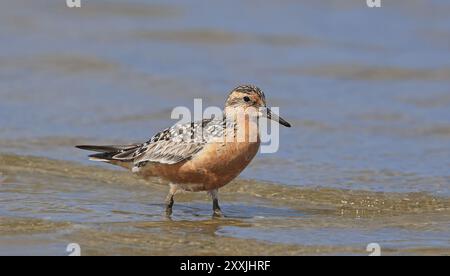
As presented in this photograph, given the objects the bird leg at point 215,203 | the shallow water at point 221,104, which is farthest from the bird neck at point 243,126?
the shallow water at point 221,104

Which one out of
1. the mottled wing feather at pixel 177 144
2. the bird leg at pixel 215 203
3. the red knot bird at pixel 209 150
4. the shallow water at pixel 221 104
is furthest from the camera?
the bird leg at pixel 215 203

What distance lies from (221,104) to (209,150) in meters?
6.04

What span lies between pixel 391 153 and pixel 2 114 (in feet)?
20.7

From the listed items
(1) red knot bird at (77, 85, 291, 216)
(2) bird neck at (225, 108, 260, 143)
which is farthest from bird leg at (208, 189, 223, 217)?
(2) bird neck at (225, 108, 260, 143)

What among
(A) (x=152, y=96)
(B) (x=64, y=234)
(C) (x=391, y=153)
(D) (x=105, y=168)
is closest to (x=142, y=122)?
(A) (x=152, y=96)

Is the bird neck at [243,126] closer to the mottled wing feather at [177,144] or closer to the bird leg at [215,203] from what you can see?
the mottled wing feather at [177,144]

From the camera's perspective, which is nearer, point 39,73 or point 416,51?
point 39,73

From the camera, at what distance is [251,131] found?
1102 centimetres

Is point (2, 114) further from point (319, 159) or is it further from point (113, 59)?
point (319, 159)

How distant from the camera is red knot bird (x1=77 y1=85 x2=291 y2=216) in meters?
10.9

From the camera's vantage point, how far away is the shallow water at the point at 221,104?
33.7ft

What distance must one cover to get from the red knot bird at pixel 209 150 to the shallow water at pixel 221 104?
0.40 meters

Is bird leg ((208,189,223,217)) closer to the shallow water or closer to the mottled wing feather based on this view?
the shallow water
